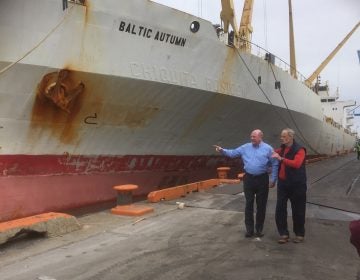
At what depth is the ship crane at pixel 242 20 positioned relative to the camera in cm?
1206

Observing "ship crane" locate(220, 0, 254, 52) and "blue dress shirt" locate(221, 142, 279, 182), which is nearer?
"blue dress shirt" locate(221, 142, 279, 182)

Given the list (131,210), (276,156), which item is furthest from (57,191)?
(276,156)

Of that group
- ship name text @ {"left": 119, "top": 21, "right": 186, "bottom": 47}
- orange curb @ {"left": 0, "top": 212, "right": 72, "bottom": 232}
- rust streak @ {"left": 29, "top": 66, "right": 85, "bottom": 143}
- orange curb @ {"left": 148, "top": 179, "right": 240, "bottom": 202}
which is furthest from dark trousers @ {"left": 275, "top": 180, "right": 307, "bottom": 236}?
ship name text @ {"left": 119, "top": 21, "right": 186, "bottom": 47}

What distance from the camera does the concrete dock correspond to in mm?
4230

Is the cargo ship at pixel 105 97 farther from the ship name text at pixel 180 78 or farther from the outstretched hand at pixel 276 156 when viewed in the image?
the outstretched hand at pixel 276 156

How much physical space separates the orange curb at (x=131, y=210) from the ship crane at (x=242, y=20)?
617 centimetres

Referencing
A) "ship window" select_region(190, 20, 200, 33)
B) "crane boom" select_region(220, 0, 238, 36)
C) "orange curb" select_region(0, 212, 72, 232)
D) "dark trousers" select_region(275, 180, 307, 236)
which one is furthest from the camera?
"crane boom" select_region(220, 0, 238, 36)

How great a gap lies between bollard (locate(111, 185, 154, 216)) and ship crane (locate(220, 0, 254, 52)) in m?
6.08

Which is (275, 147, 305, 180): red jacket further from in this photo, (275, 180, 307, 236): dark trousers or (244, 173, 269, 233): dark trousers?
(244, 173, 269, 233): dark trousers

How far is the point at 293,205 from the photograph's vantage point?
525 centimetres

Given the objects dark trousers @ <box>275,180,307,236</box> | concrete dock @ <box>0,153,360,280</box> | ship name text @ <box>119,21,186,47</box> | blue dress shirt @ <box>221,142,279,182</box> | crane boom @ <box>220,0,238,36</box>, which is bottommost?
concrete dock @ <box>0,153,360,280</box>

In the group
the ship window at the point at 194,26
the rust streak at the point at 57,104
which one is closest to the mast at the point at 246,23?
the ship window at the point at 194,26

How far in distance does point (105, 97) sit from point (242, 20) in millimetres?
7820

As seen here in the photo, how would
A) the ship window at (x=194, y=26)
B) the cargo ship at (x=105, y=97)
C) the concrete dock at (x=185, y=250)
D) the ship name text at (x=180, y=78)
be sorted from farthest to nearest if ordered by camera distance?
the ship window at (x=194, y=26) → the ship name text at (x=180, y=78) → the cargo ship at (x=105, y=97) → the concrete dock at (x=185, y=250)
